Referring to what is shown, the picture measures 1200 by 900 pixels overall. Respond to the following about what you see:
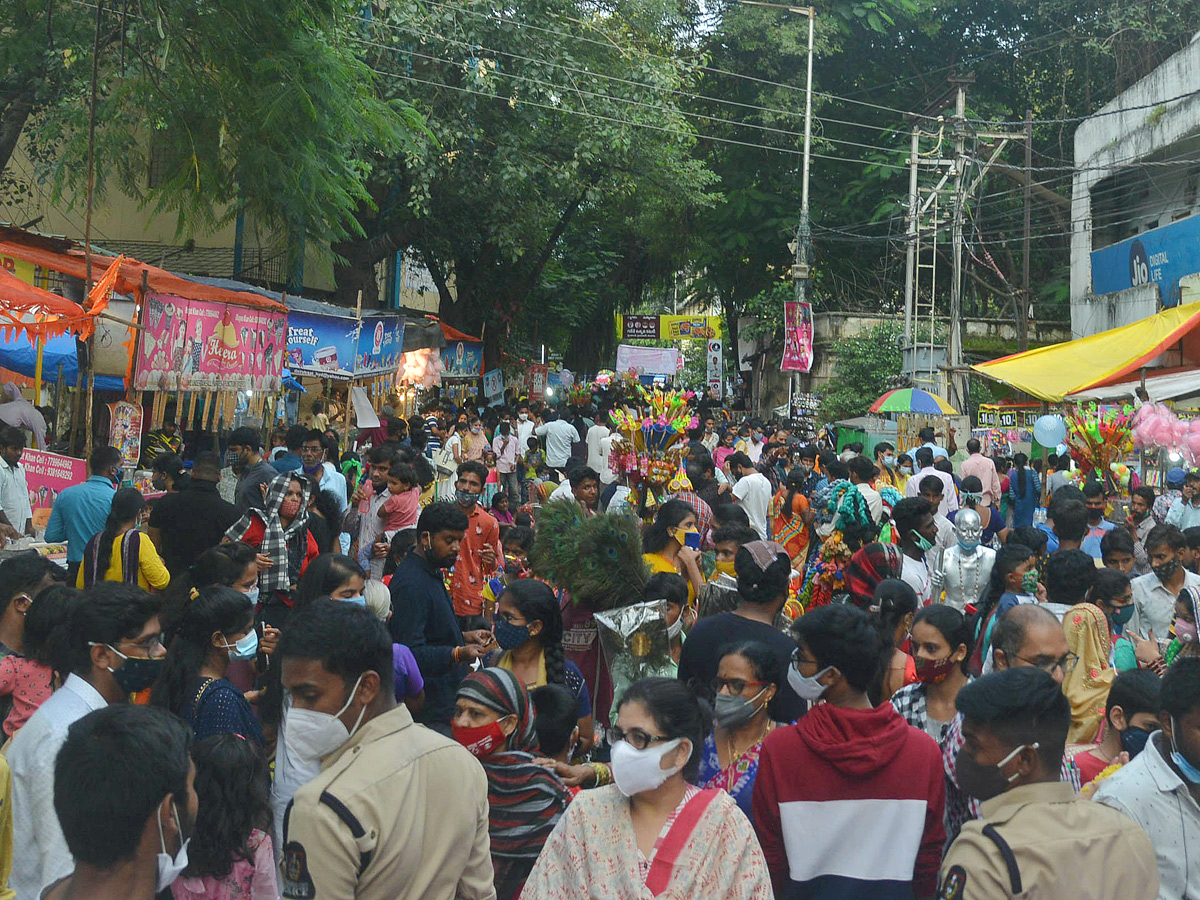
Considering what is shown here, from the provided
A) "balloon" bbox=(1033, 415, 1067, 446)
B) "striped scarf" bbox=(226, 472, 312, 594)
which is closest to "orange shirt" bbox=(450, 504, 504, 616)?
"striped scarf" bbox=(226, 472, 312, 594)

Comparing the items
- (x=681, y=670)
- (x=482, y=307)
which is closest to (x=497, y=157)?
(x=482, y=307)

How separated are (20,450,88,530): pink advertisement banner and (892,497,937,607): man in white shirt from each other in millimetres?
6437

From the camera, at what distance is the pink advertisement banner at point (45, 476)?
30.4 ft

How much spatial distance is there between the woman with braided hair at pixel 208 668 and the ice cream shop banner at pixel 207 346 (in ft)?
22.2

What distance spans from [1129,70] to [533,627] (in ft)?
94.2

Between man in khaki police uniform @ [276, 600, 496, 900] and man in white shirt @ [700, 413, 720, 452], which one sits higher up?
man in white shirt @ [700, 413, 720, 452]

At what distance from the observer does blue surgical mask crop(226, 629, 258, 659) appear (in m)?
4.21

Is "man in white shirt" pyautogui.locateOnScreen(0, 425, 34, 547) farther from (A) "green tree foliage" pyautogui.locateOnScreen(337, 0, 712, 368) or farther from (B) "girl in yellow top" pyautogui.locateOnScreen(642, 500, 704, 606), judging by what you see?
(A) "green tree foliage" pyautogui.locateOnScreen(337, 0, 712, 368)

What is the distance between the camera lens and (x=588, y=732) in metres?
4.62

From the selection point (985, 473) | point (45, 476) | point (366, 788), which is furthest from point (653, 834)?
point (985, 473)

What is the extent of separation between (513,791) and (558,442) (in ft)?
40.1

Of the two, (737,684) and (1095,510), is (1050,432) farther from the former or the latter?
(737,684)

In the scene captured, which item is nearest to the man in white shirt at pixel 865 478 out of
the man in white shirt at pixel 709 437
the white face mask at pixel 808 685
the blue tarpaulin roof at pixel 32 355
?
the white face mask at pixel 808 685

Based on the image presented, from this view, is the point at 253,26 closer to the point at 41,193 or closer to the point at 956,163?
the point at 41,193
